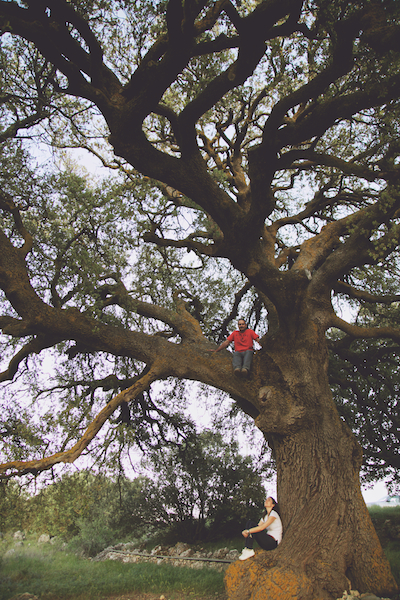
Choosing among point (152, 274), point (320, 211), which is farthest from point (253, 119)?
point (152, 274)

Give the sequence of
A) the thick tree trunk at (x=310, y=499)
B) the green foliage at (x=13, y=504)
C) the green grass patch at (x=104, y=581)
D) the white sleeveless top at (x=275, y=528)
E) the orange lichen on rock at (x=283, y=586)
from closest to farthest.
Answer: the orange lichen on rock at (x=283, y=586) → the thick tree trunk at (x=310, y=499) → the white sleeveless top at (x=275, y=528) → the green grass patch at (x=104, y=581) → the green foliage at (x=13, y=504)

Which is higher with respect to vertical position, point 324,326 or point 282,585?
point 324,326

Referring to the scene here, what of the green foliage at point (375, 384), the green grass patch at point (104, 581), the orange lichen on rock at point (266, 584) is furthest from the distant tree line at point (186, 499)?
the orange lichen on rock at point (266, 584)

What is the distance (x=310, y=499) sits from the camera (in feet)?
17.3

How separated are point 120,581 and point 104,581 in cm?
29

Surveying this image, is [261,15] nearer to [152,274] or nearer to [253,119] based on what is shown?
[152,274]

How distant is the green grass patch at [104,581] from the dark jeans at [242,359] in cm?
332

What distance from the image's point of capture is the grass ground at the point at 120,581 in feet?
18.4

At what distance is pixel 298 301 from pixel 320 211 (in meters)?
4.76

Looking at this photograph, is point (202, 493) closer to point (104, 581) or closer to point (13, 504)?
point (104, 581)

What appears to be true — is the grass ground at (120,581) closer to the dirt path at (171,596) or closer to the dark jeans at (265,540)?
the dirt path at (171,596)

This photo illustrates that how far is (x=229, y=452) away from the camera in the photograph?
12008 millimetres

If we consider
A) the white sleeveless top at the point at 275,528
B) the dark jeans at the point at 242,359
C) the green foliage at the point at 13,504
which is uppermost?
the dark jeans at the point at 242,359

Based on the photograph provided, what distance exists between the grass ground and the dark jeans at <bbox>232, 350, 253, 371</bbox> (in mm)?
3230
